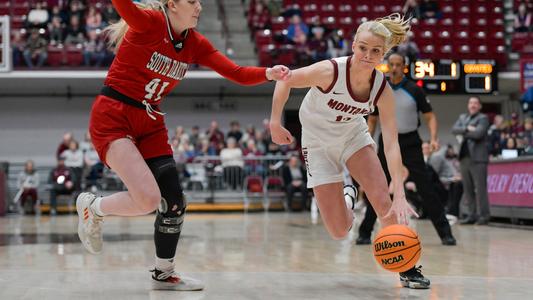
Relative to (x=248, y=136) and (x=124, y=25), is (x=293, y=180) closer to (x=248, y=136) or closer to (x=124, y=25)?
(x=248, y=136)

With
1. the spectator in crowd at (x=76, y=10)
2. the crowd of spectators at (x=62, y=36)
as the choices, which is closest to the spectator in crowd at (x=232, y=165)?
the crowd of spectators at (x=62, y=36)

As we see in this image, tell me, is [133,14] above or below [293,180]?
above

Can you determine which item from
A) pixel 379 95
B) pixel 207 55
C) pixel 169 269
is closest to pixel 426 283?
pixel 379 95

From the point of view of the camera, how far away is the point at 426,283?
569 cm

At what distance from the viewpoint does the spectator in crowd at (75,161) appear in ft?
66.3

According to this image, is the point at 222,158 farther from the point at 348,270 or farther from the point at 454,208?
the point at 348,270

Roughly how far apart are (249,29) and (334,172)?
63.7ft

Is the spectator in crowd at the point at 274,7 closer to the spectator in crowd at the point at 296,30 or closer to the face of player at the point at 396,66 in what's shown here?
the spectator in crowd at the point at 296,30

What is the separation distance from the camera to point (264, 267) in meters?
7.04

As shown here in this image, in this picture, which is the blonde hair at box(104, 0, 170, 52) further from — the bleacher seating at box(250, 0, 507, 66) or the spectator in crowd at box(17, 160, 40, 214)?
the bleacher seating at box(250, 0, 507, 66)

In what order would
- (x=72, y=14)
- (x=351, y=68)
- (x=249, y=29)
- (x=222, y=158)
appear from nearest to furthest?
(x=351, y=68) < (x=222, y=158) < (x=72, y=14) < (x=249, y=29)

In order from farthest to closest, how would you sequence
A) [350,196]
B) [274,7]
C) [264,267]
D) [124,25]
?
1. [274,7]
2. [264,267]
3. [350,196]
4. [124,25]

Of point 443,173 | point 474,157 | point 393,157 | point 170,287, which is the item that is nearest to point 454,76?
point 443,173

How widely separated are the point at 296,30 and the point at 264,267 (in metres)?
16.8
